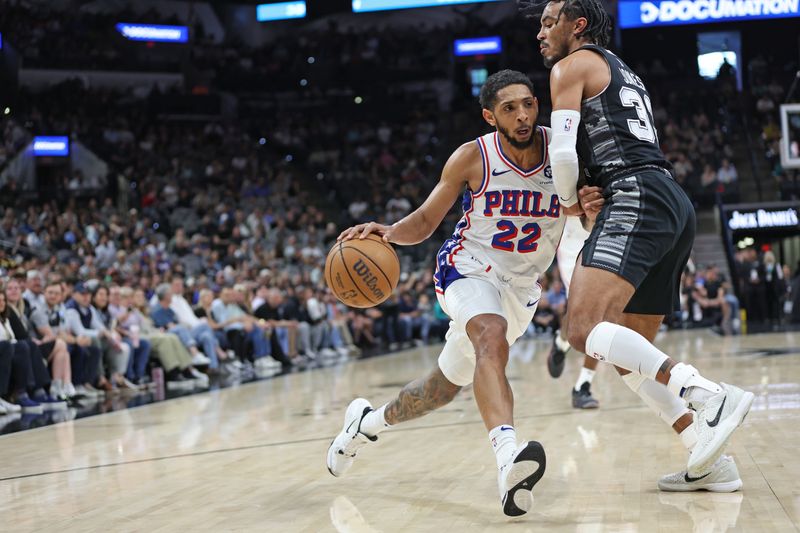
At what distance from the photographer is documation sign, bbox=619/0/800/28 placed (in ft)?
84.2

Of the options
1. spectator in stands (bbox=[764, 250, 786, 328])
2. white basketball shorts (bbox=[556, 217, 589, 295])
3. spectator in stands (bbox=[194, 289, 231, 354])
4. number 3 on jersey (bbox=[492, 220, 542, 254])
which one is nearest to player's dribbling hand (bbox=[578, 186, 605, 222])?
number 3 on jersey (bbox=[492, 220, 542, 254])

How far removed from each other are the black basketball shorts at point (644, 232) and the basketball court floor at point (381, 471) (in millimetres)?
888

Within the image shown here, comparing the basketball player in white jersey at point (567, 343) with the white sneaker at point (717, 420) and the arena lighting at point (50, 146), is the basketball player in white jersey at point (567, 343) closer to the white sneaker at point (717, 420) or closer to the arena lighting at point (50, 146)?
the white sneaker at point (717, 420)

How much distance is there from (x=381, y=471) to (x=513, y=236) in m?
1.40

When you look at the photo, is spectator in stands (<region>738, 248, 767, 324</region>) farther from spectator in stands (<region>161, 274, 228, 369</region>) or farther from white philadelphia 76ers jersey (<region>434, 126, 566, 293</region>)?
white philadelphia 76ers jersey (<region>434, 126, 566, 293</region>)

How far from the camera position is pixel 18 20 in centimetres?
2441

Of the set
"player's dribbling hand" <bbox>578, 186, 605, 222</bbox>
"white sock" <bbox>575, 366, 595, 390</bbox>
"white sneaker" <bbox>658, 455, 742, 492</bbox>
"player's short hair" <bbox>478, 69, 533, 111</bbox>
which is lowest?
"white sock" <bbox>575, 366, 595, 390</bbox>

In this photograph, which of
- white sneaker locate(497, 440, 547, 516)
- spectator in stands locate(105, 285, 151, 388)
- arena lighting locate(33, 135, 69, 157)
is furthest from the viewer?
arena lighting locate(33, 135, 69, 157)

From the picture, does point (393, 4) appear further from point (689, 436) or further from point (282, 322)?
point (689, 436)

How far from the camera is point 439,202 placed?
430cm

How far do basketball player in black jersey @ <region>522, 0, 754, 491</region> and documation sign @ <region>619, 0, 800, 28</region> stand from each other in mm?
23828

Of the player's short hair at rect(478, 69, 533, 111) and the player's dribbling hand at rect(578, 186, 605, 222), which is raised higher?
the player's short hair at rect(478, 69, 533, 111)

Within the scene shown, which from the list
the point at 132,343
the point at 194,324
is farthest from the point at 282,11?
the point at 132,343

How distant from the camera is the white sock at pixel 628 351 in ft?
11.7
